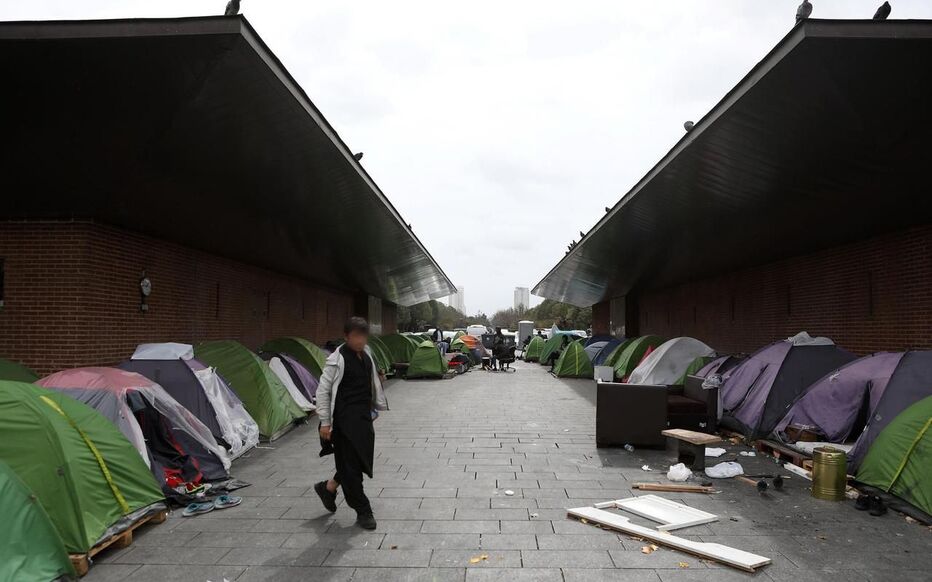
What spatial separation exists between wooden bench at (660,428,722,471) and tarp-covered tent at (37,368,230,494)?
5.55 m

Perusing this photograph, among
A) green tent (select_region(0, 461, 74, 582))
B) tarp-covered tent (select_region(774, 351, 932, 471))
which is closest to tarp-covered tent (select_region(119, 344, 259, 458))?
green tent (select_region(0, 461, 74, 582))

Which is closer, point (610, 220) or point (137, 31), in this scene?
point (137, 31)

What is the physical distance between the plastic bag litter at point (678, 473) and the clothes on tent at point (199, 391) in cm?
555

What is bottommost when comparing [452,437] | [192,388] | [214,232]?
[452,437]

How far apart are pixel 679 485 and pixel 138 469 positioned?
5497 mm

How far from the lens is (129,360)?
8.31 metres

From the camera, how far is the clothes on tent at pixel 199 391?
316 inches

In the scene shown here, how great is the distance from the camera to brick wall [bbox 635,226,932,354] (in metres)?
8.93

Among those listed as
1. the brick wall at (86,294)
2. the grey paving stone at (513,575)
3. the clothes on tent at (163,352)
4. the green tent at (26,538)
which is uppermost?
the brick wall at (86,294)

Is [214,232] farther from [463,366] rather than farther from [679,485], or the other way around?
[463,366]

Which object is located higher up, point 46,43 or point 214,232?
point 46,43

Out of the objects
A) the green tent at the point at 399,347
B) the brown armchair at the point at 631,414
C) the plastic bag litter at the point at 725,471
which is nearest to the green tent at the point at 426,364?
the green tent at the point at 399,347

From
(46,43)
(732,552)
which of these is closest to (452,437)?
(732,552)

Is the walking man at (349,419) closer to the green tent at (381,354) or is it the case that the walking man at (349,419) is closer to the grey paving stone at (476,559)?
the grey paving stone at (476,559)
